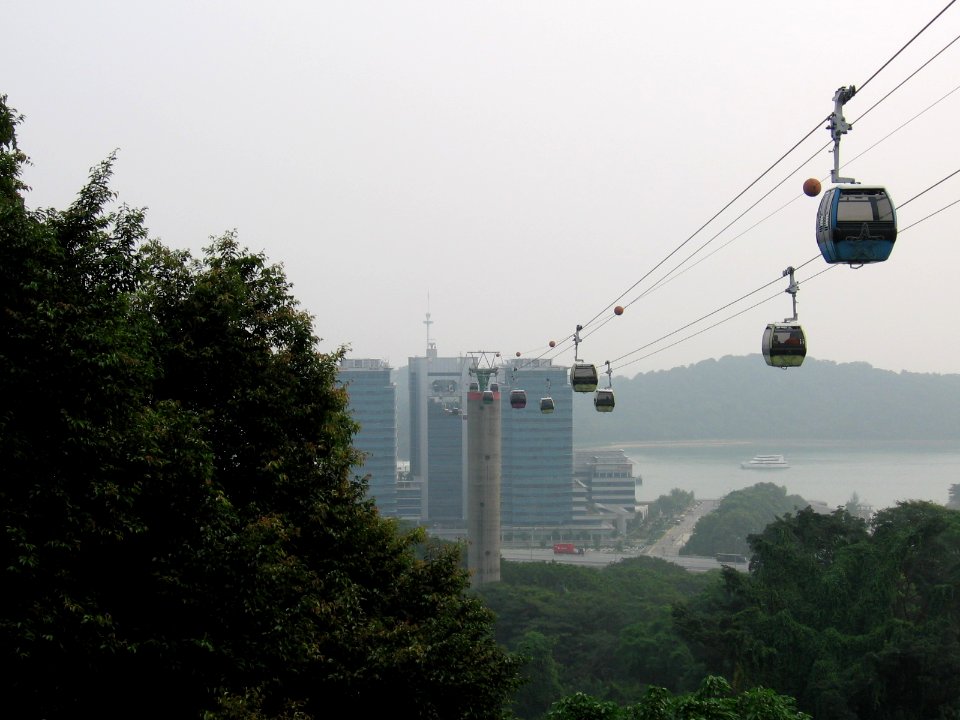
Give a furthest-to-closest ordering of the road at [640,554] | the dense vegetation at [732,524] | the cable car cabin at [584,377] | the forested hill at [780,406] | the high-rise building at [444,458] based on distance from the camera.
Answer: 1. the forested hill at [780,406]
2. the high-rise building at [444,458]
3. the dense vegetation at [732,524]
4. the road at [640,554]
5. the cable car cabin at [584,377]

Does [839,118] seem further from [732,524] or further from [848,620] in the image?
[732,524]

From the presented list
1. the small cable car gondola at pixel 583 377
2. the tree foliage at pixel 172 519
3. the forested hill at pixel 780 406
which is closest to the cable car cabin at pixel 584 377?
the small cable car gondola at pixel 583 377

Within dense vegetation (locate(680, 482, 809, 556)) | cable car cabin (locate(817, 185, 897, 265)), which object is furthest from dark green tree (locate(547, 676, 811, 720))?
dense vegetation (locate(680, 482, 809, 556))

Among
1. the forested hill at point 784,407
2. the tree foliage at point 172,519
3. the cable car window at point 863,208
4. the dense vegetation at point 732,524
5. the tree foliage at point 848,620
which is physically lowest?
the dense vegetation at point 732,524

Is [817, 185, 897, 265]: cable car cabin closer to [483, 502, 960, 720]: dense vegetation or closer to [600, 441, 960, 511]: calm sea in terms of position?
[483, 502, 960, 720]: dense vegetation

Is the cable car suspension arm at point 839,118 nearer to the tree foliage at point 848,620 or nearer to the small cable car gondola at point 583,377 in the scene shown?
the small cable car gondola at point 583,377
